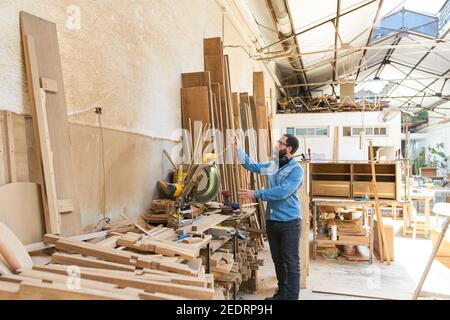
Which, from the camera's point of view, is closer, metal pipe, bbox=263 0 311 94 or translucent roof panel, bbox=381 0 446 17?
metal pipe, bbox=263 0 311 94

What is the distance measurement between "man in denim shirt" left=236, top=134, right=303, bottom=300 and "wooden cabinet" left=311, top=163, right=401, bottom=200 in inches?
80.2

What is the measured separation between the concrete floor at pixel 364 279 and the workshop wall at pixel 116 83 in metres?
1.72

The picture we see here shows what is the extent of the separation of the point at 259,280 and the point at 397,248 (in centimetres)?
287

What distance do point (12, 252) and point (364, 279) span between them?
3.77m

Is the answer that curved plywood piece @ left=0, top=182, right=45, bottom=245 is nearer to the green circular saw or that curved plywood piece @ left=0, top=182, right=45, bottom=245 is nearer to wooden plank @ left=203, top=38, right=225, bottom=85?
the green circular saw

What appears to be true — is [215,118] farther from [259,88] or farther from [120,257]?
[259,88]

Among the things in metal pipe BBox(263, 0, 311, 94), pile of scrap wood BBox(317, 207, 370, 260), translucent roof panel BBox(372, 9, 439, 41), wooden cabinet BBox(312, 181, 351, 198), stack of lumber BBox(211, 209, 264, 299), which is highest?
translucent roof panel BBox(372, 9, 439, 41)

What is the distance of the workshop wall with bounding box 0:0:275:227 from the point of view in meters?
1.72

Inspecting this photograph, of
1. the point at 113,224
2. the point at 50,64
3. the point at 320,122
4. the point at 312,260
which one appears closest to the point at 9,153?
the point at 50,64

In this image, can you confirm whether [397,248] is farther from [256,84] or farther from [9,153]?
[9,153]

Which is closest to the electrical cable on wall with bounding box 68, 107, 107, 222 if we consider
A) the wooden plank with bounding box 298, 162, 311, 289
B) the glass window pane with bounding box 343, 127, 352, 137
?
the wooden plank with bounding box 298, 162, 311, 289

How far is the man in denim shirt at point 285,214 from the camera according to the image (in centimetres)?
284

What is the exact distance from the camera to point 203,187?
2457 mm

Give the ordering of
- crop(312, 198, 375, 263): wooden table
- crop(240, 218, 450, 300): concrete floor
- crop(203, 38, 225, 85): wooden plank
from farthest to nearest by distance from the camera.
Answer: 1. crop(312, 198, 375, 263): wooden table
2. crop(203, 38, 225, 85): wooden plank
3. crop(240, 218, 450, 300): concrete floor
